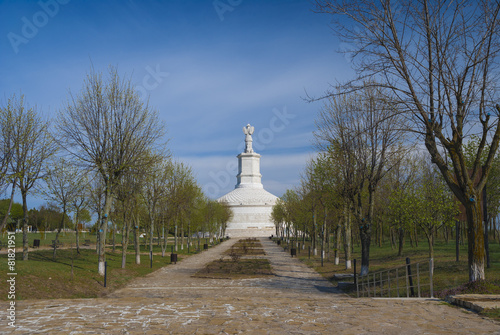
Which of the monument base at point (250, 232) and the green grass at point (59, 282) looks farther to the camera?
the monument base at point (250, 232)

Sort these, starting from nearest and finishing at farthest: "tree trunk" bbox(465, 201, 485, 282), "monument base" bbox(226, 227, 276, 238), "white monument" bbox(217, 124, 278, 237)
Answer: "tree trunk" bbox(465, 201, 485, 282) → "monument base" bbox(226, 227, 276, 238) → "white monument" bbox(217, 124, 278, 237)

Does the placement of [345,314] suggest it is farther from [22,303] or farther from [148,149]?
[148,149]

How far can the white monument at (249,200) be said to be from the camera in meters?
97.1

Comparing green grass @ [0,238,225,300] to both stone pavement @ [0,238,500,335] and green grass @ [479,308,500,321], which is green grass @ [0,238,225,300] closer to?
stone pavement @ [0,238,500,335]

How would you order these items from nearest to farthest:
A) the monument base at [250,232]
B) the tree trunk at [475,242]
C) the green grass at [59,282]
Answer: the tree trunk at [475,242] → the green grass at [59,282] → the monument base at [250,232]

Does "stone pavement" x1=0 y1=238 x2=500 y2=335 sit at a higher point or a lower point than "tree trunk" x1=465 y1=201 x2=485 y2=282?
lower

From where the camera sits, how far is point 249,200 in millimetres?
102562

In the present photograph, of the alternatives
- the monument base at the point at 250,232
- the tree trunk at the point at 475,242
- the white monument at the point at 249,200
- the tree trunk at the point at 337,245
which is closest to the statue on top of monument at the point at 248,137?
the white monument at the point at 249,200

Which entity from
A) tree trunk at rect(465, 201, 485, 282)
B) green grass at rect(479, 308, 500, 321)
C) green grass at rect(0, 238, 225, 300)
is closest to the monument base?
green grass at rect(0, 238, 225, 300)

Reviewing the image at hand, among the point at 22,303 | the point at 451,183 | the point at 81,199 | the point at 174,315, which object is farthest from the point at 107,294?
the point at 81,199

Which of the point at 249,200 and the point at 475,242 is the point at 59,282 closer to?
the point at 475,242

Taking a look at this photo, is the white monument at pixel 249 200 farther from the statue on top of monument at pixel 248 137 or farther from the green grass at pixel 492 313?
the green grass at pixel 492 313

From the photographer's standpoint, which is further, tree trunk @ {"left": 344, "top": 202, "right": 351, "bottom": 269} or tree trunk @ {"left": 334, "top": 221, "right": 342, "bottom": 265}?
tree trunk @ {"left": 334, "top": 221, "right": 342, "bottom": 265}

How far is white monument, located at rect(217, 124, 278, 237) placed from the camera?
9712 cm
